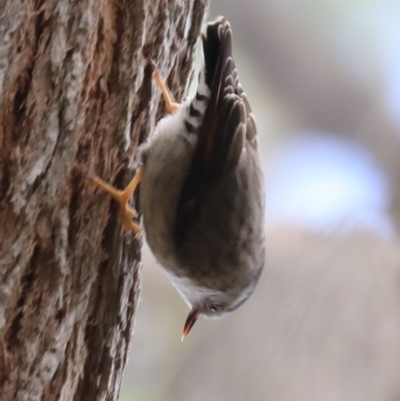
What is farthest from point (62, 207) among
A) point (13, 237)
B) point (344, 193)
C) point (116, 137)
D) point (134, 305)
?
point (344, 193)

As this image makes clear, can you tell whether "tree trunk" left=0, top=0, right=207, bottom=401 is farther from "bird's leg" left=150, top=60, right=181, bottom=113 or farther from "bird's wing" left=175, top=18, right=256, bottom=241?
"bird's wing" left=175, top=18, right=256, bottom=241

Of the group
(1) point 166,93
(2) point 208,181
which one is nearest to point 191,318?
(2) point 208,181

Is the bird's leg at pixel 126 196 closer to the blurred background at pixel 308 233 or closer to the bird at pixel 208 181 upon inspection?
the bird at pixel 208 181

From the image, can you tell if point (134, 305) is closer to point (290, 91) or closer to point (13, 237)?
point (13, 237)

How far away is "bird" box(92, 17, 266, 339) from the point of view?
1450 millimetres

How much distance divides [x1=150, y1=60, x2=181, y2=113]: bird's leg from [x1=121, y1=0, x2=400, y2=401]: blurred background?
38.2 inches

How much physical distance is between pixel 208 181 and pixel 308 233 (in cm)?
119

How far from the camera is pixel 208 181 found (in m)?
1.45

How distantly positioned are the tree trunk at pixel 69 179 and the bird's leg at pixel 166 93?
0.02m

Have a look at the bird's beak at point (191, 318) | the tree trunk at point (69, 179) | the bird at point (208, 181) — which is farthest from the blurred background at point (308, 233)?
Result: the tree trunk at point (69, 179)

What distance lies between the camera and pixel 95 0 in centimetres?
118

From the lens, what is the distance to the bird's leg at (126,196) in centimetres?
128

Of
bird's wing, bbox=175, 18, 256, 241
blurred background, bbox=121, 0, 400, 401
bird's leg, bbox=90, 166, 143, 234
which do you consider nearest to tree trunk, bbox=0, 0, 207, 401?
bird's leg, bbox=90, 166, 143, 234

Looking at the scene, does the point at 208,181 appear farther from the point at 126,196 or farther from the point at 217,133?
the point at 126,196
